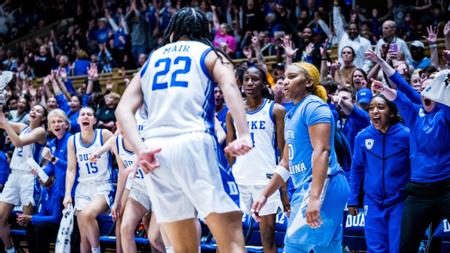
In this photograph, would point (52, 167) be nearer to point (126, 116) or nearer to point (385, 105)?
point (385, 105)

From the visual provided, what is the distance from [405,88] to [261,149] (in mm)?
1561

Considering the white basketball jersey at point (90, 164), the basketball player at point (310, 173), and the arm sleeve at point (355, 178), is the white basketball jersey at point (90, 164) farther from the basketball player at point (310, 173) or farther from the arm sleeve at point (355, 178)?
the basketball player at point (310, 173)

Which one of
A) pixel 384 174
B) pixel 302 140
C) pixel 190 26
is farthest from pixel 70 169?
pixel 190 26

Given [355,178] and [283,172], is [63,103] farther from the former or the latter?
[283,172]

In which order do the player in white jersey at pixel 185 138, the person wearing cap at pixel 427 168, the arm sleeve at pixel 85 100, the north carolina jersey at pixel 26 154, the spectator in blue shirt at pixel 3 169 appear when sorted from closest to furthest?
1. the player in white jersey at pixel 185 138
2. the person wearing cap at pixel 427 168
3. the north carolina jersey at pixel 26 154
4. the spectator in blue shirt at pixel 3 169
5. the arm sleeve at pixel 85 100

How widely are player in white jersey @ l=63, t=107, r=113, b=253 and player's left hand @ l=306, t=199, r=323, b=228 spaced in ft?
14.0

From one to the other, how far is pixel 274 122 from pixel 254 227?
156 cm

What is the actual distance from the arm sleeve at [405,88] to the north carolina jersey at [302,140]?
122 cm

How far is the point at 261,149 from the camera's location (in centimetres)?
714

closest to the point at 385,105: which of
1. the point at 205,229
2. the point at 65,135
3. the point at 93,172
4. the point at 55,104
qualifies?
the point at 205,229

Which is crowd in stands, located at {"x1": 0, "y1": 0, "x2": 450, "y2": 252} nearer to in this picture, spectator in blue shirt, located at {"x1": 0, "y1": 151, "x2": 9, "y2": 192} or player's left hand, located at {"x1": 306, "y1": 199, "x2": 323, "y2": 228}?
spectator in blue shirt, located at {"x1": 0, "y1": 151, "x2": 9, "y2": 192}

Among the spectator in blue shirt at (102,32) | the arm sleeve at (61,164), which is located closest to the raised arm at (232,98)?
the arm sleeve at (61,164)

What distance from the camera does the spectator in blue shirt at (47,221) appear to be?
9492 mm

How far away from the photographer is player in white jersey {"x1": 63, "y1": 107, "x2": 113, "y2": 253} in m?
8.69
